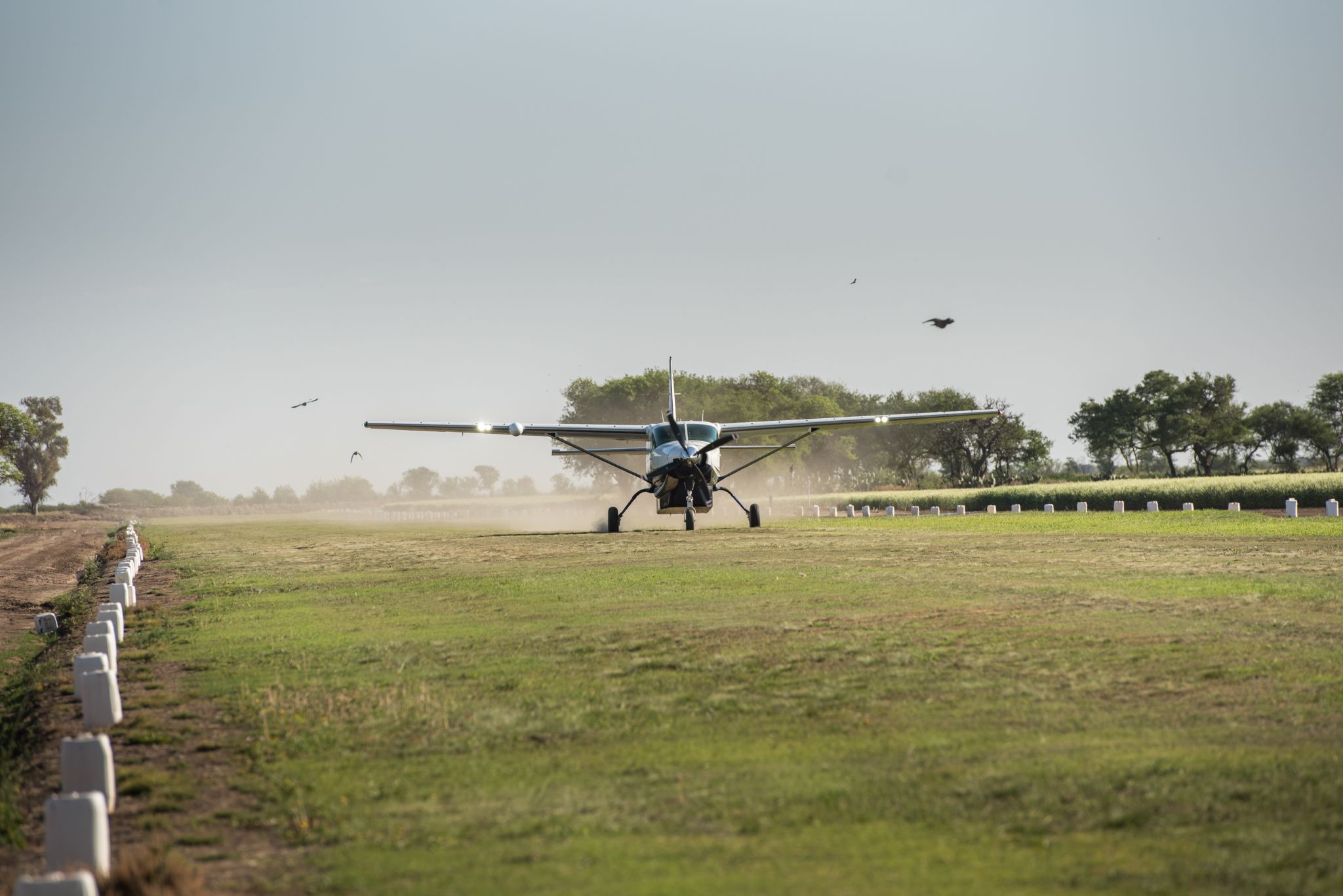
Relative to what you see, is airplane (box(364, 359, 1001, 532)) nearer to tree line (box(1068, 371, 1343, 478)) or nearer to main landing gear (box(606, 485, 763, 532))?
main landing gear (box(606, 485, 763, 532))

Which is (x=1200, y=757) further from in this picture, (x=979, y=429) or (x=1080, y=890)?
→ (x=979, y=429)

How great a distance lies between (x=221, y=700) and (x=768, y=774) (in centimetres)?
602

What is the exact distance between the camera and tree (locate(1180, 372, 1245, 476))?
107625 mm

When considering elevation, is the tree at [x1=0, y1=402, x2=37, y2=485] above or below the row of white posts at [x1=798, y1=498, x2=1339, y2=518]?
above

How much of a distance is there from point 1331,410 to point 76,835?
127 metres

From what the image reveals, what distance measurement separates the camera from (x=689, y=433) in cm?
3797

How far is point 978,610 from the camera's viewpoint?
1454cm

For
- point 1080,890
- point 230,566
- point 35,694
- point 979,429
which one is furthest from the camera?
point 979,429

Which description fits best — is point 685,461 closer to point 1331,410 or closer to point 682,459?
point 682,459

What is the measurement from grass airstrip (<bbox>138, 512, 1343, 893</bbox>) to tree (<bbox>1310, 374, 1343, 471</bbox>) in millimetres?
104800

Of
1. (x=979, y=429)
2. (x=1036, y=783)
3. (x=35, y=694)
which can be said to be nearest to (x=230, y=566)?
(x=35, y=694)

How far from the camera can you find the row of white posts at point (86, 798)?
4.92 m

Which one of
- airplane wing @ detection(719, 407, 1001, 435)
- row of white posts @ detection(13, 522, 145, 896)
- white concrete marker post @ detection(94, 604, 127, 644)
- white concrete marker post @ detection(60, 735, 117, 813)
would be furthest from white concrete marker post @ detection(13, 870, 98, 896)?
airplane wing @ detection(719, 407, 1001, 435)

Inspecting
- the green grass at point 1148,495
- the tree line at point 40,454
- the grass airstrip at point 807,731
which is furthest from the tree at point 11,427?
the grass airstrip at point 807,731
